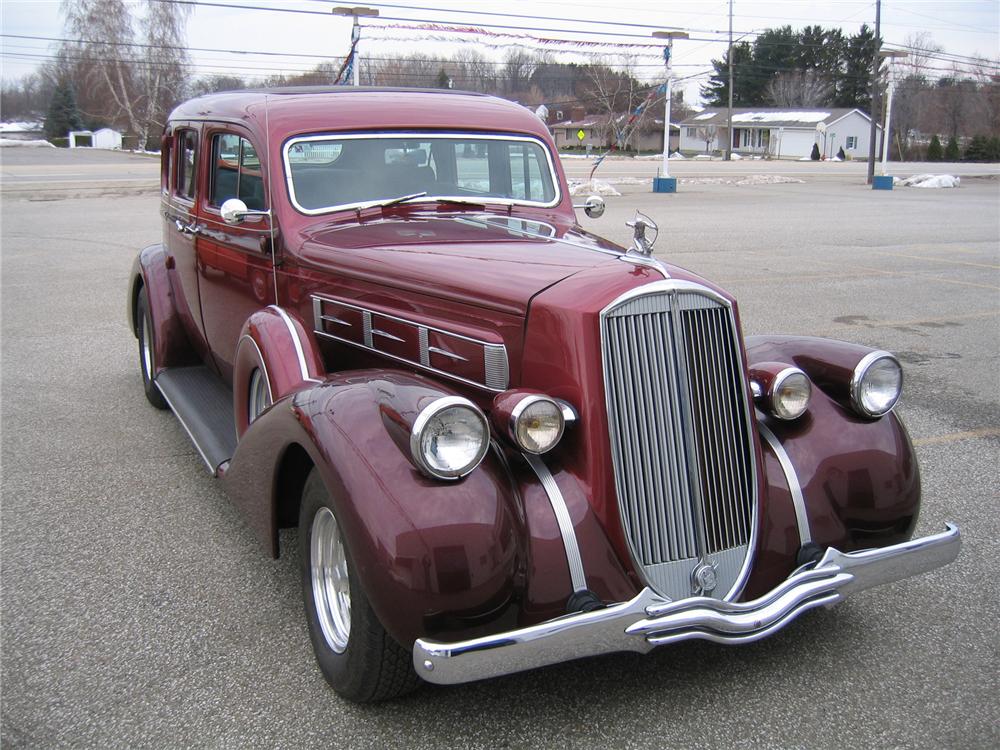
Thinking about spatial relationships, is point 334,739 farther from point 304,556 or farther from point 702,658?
point 702,658

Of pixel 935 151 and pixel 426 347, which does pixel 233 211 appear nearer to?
pixel 426 347

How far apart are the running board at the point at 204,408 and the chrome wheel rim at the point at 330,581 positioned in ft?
3.42

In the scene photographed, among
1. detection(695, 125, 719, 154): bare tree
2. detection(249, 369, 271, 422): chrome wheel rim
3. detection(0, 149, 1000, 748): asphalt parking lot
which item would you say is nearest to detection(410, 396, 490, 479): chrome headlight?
detection(0, 149, 1000, 748): asphalt parking lot

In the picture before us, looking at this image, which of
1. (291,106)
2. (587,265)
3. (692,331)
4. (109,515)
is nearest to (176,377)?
(109,515)

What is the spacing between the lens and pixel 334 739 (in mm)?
2533

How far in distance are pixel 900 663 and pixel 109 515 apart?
3.39 meters

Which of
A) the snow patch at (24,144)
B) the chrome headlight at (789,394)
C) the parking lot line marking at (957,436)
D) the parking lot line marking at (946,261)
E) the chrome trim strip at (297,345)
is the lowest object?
the parking lot line marking at (957,436)

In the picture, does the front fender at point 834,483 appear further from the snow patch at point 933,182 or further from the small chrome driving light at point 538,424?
the snow patch at point 933,182

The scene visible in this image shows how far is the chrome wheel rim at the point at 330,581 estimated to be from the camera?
9.05 feet

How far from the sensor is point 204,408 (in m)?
4.59

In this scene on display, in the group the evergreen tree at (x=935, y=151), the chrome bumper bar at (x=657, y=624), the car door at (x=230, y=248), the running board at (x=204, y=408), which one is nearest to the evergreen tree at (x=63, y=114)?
the evergreen tree at (x=935, y=151)

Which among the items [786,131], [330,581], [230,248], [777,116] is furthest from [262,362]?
[777,116]

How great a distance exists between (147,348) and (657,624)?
4487 mm

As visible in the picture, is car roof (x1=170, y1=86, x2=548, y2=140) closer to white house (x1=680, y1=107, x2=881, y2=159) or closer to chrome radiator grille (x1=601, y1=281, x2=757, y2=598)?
chrome radiator grille (x1=601, y1=281, x2=757, y2=598)
